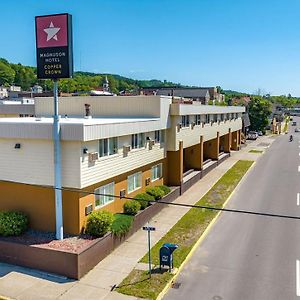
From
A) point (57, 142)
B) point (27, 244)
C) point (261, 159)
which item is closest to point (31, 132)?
point (57, 142)

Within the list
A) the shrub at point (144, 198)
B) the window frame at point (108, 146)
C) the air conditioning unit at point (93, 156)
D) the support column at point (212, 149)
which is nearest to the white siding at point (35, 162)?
the air conditioning unit at point (93, 156)

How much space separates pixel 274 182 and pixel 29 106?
2286cm

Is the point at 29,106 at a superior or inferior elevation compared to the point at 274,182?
superior

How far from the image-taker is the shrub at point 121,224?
58.7 feet

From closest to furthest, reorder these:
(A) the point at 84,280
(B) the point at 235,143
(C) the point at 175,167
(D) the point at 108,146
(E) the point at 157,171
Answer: (A) the point at 84,280, (D) the point at 108,146, (E) the point at 157,171, (C) the point at 175,167, (B) the point at 235,143

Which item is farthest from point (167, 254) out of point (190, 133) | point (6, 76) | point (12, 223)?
point (6, 76)

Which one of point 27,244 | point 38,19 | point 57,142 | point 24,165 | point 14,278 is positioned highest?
point 38,19

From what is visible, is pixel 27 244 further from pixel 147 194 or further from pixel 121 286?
pixel 147 194

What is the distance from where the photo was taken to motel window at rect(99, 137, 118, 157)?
60.8 feet

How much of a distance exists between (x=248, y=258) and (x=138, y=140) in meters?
9.49

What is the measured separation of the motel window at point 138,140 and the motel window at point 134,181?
5.92 ft

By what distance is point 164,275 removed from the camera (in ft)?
48.5

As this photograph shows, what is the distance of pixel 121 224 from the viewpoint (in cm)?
1848

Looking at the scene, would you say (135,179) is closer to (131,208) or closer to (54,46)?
(131,208)
